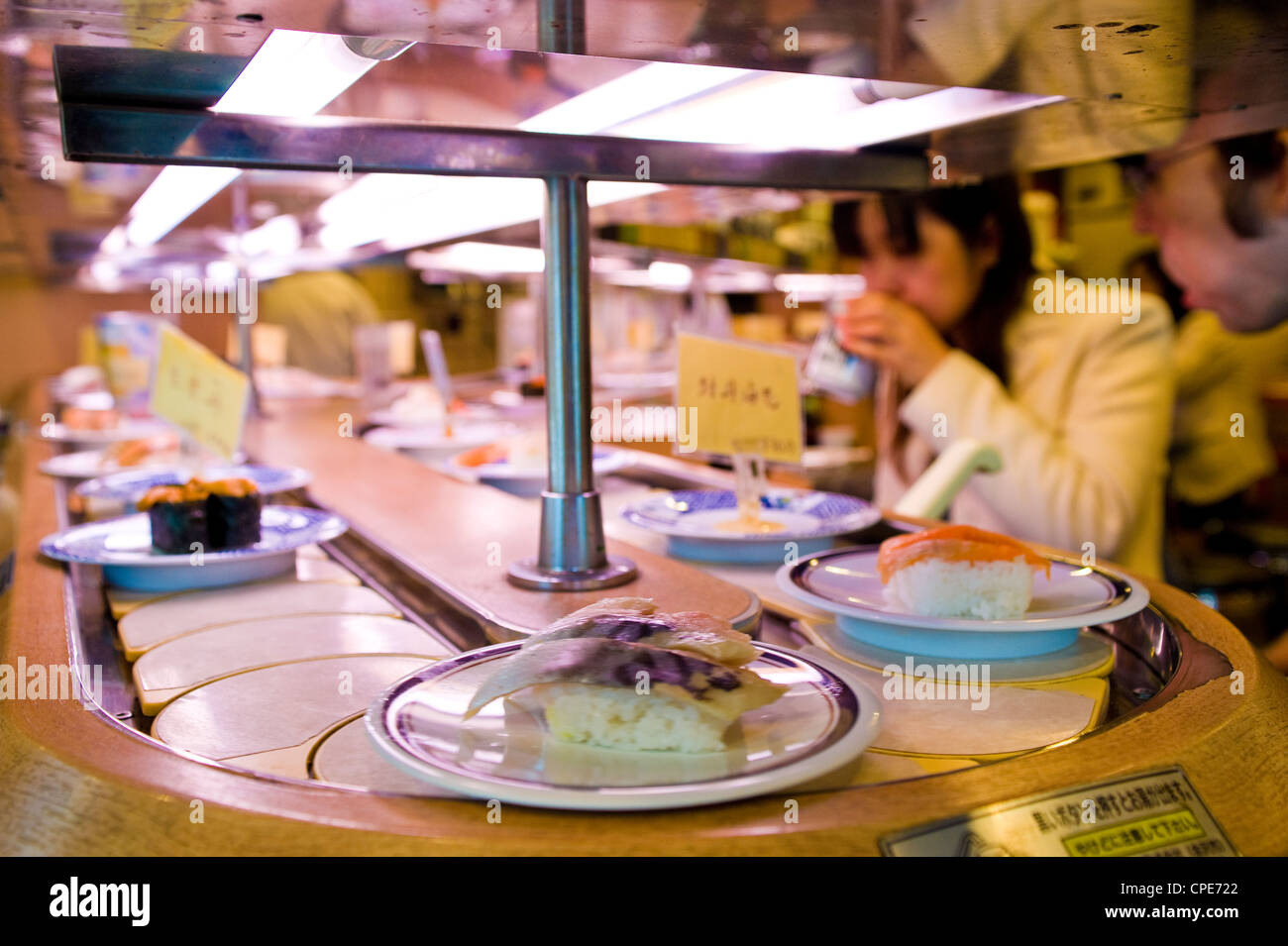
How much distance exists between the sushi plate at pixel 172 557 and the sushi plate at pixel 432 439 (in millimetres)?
1056

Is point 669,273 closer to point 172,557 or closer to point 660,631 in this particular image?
point 172,557

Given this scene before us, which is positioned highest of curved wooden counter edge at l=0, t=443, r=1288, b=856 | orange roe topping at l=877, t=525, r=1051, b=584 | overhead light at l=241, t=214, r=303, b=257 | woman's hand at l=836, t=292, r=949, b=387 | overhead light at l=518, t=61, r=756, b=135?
overhead light at l=241, t=214, r=303, b=257

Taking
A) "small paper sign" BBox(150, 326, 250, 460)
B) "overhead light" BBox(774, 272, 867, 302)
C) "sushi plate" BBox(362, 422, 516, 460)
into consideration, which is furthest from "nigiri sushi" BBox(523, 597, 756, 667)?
"overhead light" BBox(774, 272, 867, 302)

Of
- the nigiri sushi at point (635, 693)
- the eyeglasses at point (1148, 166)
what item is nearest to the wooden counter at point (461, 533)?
the nigiri sushi at point (635, 693)

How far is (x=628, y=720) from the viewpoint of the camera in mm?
722

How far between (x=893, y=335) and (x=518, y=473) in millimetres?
1217

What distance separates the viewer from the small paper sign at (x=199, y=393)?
1718mm

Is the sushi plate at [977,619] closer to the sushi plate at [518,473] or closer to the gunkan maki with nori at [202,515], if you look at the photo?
the gunkan maki with nori at [202,515]

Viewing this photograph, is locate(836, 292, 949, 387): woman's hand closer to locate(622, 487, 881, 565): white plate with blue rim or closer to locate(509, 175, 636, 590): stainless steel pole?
locate(622, 487, 881, 565): white plate with blue rim

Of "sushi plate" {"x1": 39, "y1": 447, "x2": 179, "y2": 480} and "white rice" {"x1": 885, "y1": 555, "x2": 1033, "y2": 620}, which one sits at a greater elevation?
"sushi plate" {"x1": 39, "y1": 447, "x2": 179, "y2": 480}

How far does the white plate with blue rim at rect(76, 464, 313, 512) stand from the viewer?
6.12ft
